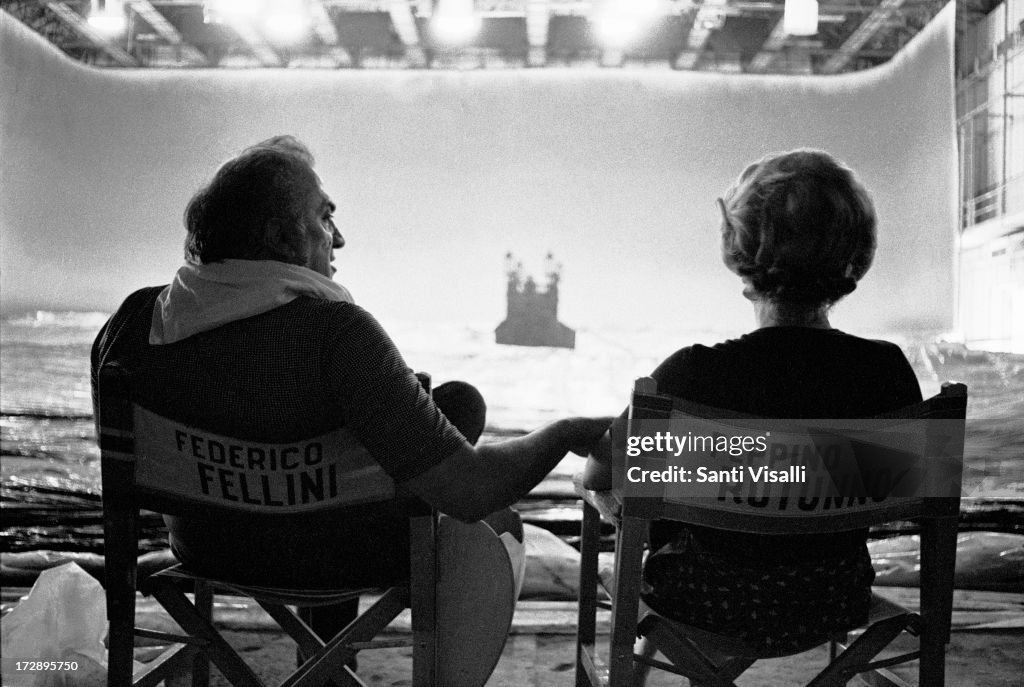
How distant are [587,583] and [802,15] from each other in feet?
6.45

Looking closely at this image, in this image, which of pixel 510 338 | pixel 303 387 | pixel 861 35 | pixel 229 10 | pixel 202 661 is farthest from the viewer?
pixel 510 338

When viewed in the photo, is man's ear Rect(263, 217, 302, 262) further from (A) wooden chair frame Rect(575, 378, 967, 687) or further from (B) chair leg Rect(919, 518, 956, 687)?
(B) chair leg Rect(919, 518, 956, 687)

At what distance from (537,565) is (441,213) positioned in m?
1.25

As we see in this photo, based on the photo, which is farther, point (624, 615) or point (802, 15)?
point (802, 15)

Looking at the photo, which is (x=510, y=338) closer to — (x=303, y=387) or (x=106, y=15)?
(x=106, y=15)

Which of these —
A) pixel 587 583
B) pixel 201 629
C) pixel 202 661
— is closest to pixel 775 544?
pixel 587 583

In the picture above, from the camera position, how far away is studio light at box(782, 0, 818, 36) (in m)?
2.66

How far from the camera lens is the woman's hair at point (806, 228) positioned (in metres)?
1.16

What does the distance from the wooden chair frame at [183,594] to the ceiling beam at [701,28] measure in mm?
2114

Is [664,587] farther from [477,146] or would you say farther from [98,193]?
[98,193]

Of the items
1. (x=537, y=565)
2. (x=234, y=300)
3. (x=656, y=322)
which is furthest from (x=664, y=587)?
(x=656, y=322)

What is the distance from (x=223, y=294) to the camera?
3.59ft

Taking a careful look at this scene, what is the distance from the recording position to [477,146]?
3.04m

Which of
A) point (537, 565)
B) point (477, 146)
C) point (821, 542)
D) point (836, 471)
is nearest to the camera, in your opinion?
point (836, 471)
